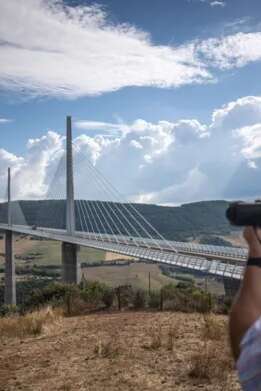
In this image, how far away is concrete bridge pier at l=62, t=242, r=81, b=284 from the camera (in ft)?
106

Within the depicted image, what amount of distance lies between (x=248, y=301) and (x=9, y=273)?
150 feet

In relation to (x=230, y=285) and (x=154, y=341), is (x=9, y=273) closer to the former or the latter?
(x=230, y=285)

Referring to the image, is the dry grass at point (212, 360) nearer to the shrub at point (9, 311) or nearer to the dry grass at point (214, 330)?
the dry grass at point (214, 330)

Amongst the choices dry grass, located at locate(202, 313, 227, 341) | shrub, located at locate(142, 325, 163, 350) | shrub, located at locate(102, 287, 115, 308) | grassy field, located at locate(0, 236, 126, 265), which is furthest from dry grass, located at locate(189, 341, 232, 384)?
grassy field, located at locate(0, 236, 126, 265)

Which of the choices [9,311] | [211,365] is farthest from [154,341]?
[9,311]

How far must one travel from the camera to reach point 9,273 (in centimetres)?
4519

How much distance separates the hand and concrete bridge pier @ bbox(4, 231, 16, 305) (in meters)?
40.6

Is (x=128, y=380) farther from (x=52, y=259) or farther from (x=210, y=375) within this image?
(x=52, y=259)

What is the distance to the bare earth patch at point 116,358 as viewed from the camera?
4832 mm

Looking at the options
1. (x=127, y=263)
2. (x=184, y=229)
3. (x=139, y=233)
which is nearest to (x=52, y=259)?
(x=127, y=263)

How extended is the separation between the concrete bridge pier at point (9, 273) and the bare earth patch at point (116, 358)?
1341 inches

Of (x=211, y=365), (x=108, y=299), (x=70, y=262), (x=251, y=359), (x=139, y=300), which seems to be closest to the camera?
(x=251, y=359)

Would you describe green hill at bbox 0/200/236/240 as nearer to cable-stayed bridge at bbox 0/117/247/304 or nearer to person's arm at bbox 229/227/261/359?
cable-stayed bridge at bbox 0/117/247/304

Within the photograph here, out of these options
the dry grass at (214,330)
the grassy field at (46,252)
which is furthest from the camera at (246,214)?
the grassy field at (46,252)
